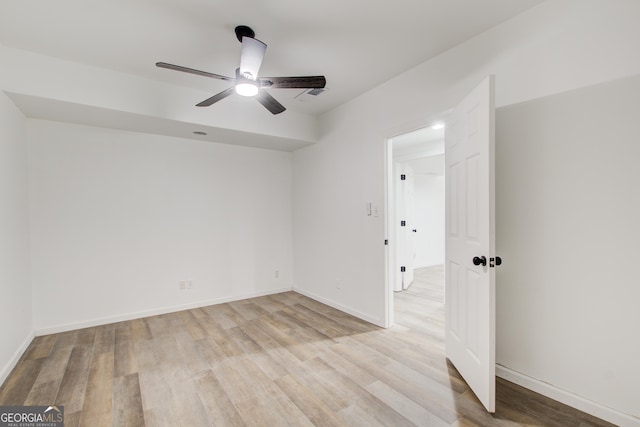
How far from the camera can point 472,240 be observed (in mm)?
2000

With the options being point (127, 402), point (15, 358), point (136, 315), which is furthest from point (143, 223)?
point (127, 402)

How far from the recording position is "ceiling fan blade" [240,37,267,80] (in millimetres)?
1859

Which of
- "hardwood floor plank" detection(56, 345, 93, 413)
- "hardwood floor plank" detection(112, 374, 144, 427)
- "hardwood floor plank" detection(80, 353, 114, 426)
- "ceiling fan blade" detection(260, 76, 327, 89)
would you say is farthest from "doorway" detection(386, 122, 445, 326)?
"hardwood floor plank" detection(56, 345, 93, 413)

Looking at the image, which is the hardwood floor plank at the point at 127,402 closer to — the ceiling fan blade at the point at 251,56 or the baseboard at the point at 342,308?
the baseboard at the point at 342,308

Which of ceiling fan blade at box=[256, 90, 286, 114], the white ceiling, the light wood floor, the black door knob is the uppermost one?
the white ceiling

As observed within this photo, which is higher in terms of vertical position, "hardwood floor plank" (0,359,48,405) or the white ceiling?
the white ceiling

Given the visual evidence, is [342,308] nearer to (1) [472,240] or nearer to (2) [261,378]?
(2) [261,378]

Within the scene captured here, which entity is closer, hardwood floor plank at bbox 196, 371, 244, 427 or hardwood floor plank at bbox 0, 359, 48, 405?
hardwood floor plank at bbox 196, 371, 244, 427

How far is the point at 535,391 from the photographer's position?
77.7 inches

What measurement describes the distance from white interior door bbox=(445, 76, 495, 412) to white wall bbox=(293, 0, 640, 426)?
1.00 feet

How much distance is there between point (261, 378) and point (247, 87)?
89.7 inches

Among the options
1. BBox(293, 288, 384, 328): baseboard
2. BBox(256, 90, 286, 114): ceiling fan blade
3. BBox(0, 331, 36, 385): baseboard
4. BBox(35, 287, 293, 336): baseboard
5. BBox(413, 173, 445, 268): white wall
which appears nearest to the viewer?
BBox(0, 331, 36, 385): baseboard

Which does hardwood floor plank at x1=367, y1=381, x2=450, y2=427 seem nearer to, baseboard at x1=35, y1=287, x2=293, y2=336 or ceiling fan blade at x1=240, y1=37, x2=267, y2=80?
ceiling fan blade at x1=240, y1=37, x2=267, y2=80

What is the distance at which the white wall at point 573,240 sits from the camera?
1617mm
